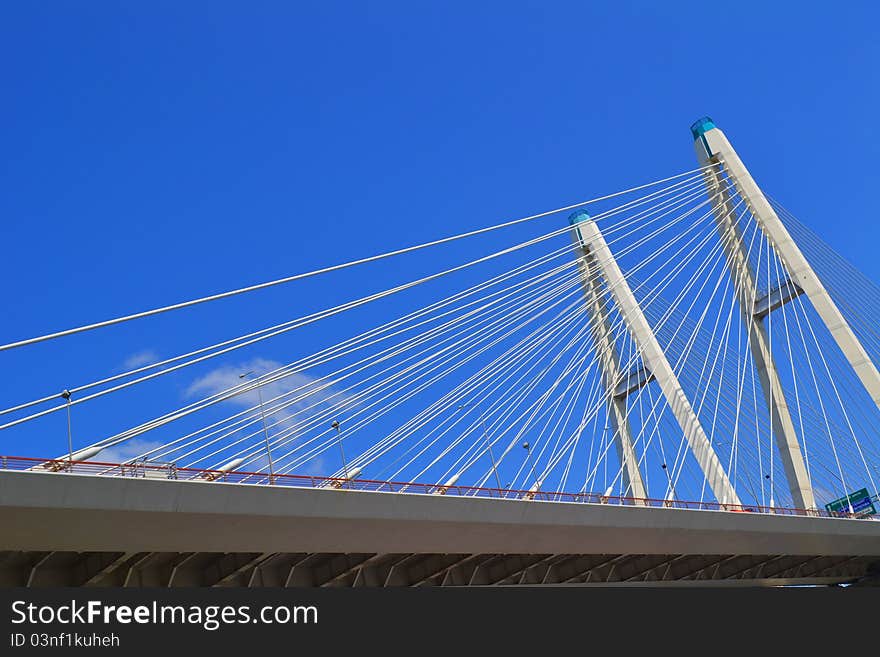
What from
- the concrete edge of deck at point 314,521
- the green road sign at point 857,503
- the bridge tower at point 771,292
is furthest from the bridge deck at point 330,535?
the green road sign at point 857,503

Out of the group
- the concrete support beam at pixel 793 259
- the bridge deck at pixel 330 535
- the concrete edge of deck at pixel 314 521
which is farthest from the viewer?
the concrete support beam at pixel 793 259

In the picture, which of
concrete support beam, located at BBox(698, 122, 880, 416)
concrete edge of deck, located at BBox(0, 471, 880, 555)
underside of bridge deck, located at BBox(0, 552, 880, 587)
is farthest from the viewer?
concrete support beam, located at BBox(698, 122, 880, 416)

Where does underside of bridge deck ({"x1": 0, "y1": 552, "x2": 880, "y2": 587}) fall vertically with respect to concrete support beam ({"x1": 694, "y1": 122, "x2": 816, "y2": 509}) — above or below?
below

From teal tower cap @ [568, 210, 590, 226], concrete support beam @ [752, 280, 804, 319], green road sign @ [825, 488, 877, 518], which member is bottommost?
green road sign @ [825, 488, 877, 518]

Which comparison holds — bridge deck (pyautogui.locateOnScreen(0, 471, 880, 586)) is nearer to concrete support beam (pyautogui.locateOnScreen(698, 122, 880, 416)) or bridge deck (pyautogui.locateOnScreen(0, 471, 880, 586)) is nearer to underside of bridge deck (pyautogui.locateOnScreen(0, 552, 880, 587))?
underside of bridge deck (pyautogui.locateOnScreen(0, 552, 880, 587))

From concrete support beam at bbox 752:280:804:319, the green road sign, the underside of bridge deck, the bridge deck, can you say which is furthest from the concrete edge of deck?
the green road sign

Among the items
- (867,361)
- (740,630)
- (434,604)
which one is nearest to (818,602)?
(740,630)

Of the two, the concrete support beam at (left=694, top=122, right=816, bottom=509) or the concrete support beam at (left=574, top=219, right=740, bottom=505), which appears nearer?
the concrete support beam at (left=574, top=219, right=740, bottom=505)

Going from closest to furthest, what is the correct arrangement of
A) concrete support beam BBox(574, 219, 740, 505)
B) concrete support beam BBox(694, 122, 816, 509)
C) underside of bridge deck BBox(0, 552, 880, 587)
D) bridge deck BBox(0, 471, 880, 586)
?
bridge deck BBox(0, 471, 880, 586), underside of bridge deck BBox(0, 552, 880, 587), concrete support beam BBox(574, 219, 740, 505), concrete support beam BBox(694, 122, 816, 509)

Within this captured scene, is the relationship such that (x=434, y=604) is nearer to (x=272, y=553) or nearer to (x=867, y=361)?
(x=272, y=553)

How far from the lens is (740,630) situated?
2666 cm

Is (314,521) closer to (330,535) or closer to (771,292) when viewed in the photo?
(330,535)

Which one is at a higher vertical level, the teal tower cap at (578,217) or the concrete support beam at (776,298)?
the teal tower cap at (578,217)

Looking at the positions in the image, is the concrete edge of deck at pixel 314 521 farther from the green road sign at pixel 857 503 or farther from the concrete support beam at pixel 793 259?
the green road sign at pixel 857 503
